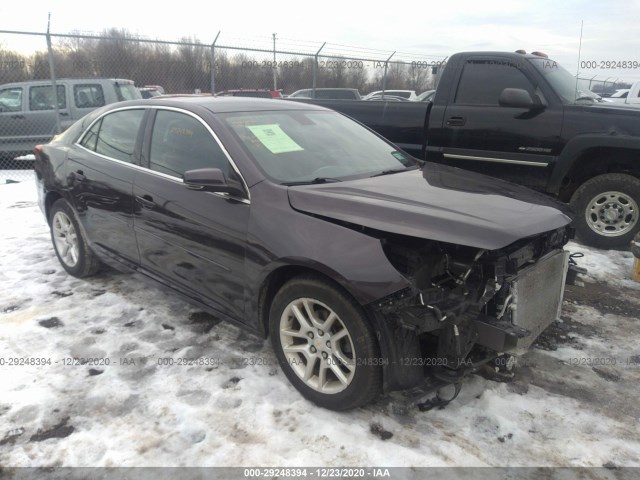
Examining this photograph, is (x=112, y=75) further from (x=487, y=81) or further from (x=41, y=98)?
(x=487, y=81)

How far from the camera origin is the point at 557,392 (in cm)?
287

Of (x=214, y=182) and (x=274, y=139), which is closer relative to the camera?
(x=214, y=182)

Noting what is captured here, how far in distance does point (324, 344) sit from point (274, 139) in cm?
140

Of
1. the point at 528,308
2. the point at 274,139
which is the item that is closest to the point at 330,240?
the point at 274,139

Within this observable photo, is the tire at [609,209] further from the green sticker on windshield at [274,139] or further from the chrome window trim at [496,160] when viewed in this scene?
the green sticker on windshield at [274,139]

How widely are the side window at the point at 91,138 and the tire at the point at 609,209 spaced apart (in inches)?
192

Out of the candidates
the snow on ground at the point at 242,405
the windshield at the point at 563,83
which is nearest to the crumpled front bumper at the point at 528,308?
the snow on ground at the point at 242,405

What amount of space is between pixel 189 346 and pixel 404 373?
1659mm

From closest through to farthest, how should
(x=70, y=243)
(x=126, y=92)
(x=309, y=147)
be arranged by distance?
(x=309, y=147) < (x=70, y=243) < (x=126, y=92)

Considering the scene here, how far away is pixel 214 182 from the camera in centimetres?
280

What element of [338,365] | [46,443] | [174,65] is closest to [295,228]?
[338,365]

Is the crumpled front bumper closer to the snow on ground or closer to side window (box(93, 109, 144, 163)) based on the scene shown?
the snow on ground

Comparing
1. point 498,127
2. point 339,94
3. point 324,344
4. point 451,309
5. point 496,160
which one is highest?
point 339,94

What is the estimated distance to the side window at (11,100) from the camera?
9.98m
